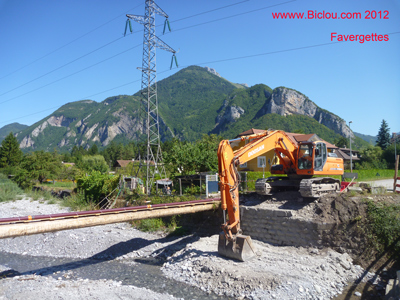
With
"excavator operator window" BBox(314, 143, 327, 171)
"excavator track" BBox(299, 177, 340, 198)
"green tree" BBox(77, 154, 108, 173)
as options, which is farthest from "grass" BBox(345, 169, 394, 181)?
"green tree" BBox(77, 154, 108, 173)

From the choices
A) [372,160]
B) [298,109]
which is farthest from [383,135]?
[298,109]

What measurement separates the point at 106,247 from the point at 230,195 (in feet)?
28.3

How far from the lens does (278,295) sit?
28.1 feet

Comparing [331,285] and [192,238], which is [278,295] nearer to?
[331,285]

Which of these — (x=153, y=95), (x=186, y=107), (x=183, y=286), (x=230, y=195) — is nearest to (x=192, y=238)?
(x=183, y=286)

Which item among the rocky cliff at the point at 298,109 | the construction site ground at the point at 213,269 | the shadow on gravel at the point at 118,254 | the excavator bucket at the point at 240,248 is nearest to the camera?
the construction site ground at the point at 213,269

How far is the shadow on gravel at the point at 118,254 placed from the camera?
12.2 m

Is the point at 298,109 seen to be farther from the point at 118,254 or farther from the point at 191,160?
the point at 118,254

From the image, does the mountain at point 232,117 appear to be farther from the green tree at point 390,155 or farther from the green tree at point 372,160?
the green tree at point 390,155

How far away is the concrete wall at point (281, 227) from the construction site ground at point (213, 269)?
0.25 metres

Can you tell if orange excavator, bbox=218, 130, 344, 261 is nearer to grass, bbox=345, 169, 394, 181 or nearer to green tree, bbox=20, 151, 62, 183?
grass, bbox=345, 169, 394, 181

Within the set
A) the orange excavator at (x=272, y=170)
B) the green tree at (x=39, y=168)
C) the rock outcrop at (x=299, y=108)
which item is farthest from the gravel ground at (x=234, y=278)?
the rock outcrop at (x=299, y=108)

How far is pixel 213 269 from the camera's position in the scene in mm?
10227

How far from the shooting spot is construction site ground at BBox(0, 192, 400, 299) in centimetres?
907
